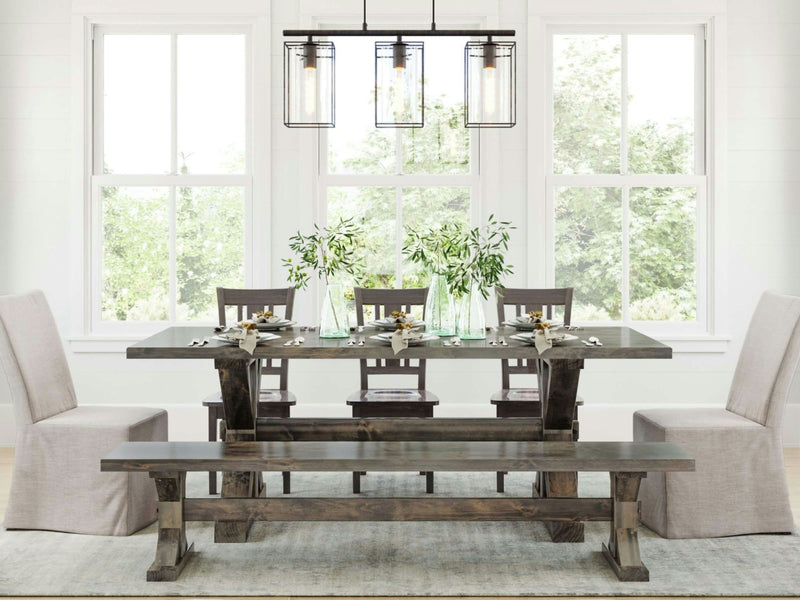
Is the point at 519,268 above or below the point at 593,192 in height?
below

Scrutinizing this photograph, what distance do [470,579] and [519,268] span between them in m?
2.57

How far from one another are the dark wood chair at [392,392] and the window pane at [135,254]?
4.95ft

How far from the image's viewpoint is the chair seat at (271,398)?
425 centimetres

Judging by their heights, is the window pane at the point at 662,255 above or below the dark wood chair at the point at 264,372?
above

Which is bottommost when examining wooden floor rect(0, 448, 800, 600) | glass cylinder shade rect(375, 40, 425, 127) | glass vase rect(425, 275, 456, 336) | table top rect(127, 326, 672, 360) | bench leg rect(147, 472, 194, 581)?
wooden floor rect(0, 448, 800, 600)

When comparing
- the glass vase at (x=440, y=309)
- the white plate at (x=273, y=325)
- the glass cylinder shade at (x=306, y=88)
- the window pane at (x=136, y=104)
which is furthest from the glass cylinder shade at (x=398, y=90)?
the window pane at (x=136, y=104)

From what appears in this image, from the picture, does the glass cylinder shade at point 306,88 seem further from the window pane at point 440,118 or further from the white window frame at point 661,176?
the white window frame at point 661,176

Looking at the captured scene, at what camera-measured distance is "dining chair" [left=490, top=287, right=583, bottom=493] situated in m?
4.34

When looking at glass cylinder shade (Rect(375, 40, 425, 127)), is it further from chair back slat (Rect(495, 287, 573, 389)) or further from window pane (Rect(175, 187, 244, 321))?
window pane (Rect(175, 187, 244, 321))

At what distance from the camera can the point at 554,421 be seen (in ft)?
12.6

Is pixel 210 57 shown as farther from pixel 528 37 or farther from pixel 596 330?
pixel 596 330

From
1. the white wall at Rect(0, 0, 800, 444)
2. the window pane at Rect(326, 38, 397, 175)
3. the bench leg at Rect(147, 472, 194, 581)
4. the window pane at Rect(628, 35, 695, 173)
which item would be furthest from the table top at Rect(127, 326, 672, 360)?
the window pane at Rect(628, 35, 695, 173)

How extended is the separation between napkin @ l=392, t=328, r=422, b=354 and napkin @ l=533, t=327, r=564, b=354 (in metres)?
0.46

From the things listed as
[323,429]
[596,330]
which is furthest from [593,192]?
[323,429]
